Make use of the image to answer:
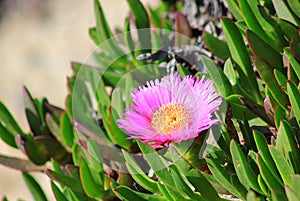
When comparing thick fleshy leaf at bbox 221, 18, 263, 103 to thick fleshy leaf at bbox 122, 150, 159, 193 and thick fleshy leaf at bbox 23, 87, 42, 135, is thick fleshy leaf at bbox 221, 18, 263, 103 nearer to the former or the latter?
thick fleshy leaf at bbox 122, 150, 159, 193

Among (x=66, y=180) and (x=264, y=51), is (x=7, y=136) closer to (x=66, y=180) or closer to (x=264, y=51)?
(x=66, y=180)

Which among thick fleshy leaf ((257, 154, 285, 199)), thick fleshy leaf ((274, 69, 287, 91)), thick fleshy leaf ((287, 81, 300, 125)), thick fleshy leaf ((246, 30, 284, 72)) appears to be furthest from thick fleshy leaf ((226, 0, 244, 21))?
thick fleshy leaf ((257, 154, 285, 199))

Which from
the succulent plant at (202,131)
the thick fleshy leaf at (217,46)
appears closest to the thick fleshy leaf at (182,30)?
the succulent plant at (202,131)

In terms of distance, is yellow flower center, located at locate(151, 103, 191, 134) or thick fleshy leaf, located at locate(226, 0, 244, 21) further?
thick fleshy leaf, located at locate(226, 0, 244, 21)

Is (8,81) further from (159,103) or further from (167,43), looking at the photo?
(159,103)

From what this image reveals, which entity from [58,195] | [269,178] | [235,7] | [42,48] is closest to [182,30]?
[235,7]

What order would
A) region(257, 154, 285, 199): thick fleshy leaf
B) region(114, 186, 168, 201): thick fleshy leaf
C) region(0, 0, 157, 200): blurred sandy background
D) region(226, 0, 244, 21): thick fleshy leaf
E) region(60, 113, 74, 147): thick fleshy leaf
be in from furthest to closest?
region(0, 0, 157, 200): blurred sandy background → region(60, 113, 74, 147): thick fleshy leaf → region(226, 0, 244, 21): thick fleshy leaf → region(114, 186, 168, 201): thick fleshy leaf → region(257, 154, 285, 199): thick fleshy leaf

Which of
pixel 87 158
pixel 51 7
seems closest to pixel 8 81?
pixel 51 7

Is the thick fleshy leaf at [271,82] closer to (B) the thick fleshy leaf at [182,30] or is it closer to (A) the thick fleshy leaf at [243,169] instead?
(A) the thick fleshy leaf at [243,169]
